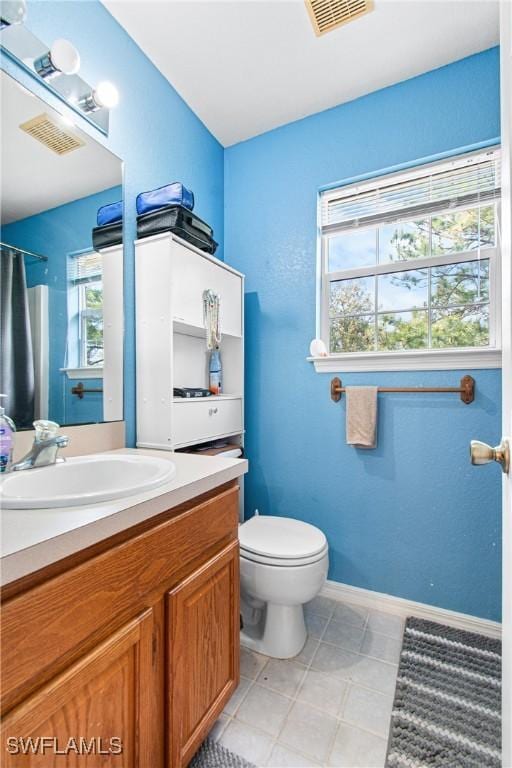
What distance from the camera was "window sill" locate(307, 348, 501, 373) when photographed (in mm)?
1516

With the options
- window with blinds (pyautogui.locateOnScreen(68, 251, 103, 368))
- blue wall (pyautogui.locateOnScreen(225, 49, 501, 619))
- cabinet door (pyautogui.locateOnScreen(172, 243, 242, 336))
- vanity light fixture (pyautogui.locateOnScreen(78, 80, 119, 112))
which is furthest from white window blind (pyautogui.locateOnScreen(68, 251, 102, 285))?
blue wall (pyautogui.locateOnScreen(225, 49, 501, 619))

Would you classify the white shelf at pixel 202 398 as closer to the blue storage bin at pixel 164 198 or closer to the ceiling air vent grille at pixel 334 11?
the blue storage bin at pixel 164 198

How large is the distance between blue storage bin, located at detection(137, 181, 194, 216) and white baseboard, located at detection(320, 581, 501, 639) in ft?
6.56

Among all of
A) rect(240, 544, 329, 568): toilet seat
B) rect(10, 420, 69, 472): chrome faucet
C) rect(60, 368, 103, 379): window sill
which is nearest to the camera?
rect(10, 420, 69, 472): chrome faucet

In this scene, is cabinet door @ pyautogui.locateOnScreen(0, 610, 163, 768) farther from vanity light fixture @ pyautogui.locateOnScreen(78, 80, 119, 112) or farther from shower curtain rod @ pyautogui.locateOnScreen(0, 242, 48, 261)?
vanity light fixture @ pyautogui.locateOnScreen(78, 80, 119, 112)

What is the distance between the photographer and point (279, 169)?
6.52 feet

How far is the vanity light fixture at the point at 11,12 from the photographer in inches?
38.5

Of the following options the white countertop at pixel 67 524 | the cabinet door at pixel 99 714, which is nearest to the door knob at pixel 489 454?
the white countertop at pixel 67 524

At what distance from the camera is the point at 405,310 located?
5.86 feet

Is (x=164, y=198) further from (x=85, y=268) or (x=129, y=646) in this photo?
(x=129, y=646)

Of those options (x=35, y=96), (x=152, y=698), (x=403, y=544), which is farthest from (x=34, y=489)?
(x=403, y=544)

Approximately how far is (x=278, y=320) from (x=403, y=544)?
4.34ft

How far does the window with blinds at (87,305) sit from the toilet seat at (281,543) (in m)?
0.94
